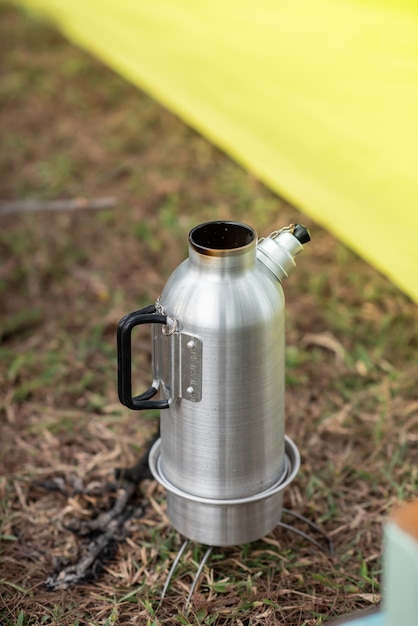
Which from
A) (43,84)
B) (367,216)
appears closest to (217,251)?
(367,216)

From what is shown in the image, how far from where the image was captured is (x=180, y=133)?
4316 millimetres

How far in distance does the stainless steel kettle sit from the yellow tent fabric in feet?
2.94

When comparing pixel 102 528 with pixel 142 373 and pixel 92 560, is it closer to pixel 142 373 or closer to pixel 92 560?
pixel 92 560

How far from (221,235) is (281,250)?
13 cm

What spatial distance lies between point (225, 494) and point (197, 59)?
226 cm

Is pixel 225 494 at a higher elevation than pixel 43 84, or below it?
higher

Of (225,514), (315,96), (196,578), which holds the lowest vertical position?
(196,578)

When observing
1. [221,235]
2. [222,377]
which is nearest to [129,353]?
[222,377]

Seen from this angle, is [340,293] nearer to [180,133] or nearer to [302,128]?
[302,128]

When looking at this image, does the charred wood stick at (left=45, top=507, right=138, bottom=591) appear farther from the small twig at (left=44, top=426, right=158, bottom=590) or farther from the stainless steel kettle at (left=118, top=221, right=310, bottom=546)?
the stainless steel kettle at (left=118, top=221, right=310, bottom=546)

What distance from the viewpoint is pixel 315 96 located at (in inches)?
116

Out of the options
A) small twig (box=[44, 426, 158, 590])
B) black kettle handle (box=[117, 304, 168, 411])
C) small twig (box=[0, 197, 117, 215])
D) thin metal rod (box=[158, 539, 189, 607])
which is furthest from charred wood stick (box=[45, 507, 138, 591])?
small twig (box=[0, 197, 117, 215])

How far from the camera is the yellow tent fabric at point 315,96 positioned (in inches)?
102

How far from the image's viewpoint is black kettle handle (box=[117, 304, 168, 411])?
181cm
